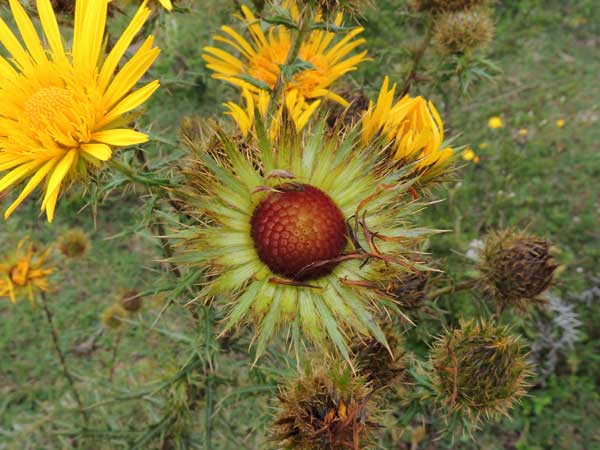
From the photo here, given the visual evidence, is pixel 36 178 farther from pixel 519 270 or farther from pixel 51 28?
pixel 519 270

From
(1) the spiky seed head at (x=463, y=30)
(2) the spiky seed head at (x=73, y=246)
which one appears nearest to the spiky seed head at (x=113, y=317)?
(2) the spiky seed head at (x=73, y=246)

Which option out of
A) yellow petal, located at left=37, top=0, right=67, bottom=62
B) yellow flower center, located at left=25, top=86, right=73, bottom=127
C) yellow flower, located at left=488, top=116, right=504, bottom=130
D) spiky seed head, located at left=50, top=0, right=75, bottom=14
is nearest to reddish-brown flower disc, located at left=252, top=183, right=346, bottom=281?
yellow flower center, located at left=25, top=86, right=73, bottom=127

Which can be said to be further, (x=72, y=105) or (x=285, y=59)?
(x=285, y=59)

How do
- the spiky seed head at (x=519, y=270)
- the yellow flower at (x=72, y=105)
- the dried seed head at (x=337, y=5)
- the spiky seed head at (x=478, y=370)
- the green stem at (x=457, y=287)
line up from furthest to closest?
the green stem at (x=457, y=287), the spiky seed head at (x=519, y=270), the spiky seed head at (x=478, y=370), the dried seed head at (x=337, y=5), the yellow flower at (x=72, y=105)

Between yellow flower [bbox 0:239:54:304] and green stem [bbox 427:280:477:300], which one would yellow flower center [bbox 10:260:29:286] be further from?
green stem [bbox 427:280:477:300]

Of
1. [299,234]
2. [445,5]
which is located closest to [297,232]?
[299,234]

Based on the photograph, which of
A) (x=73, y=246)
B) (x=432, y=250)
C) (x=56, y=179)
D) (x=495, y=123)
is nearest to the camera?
(x=56, y=179)

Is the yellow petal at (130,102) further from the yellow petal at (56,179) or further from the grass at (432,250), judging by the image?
the grass at (432,250)
